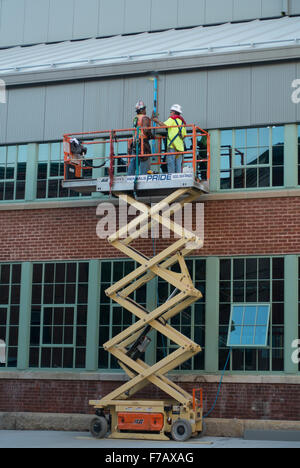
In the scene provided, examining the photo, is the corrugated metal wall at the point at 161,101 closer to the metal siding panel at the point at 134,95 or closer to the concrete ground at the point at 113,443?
the metal siding panel at the point at 134,95

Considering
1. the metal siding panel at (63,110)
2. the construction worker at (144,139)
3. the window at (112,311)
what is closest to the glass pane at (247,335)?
the window at (112,311)

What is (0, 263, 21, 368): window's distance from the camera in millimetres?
19781

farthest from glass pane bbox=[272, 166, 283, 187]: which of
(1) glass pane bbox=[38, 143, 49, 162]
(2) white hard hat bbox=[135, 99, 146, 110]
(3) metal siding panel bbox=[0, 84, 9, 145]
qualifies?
(3) metal siding panel bbox=[0, 84, 9, 145]

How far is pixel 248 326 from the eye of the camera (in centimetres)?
1778

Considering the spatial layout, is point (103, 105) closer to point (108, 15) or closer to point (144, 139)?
point (144, 139)

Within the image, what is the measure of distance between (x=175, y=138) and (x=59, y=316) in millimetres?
5073

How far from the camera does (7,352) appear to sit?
19797mm

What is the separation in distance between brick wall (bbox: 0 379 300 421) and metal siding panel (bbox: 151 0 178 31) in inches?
439

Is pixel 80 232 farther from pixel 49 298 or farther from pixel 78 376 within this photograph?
pixel 78 376

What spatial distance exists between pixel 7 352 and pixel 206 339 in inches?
197

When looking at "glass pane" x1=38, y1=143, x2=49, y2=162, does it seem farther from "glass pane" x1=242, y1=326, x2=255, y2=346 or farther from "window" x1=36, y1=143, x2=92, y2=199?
"glass pane" x1=242, y1=326, x2=255, y2=346

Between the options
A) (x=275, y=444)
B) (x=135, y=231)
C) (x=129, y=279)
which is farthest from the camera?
(x=135, y=231)

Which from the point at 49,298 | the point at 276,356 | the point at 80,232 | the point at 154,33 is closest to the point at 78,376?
the point at 49,298

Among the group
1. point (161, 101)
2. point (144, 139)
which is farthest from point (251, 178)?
point (161, 101)
